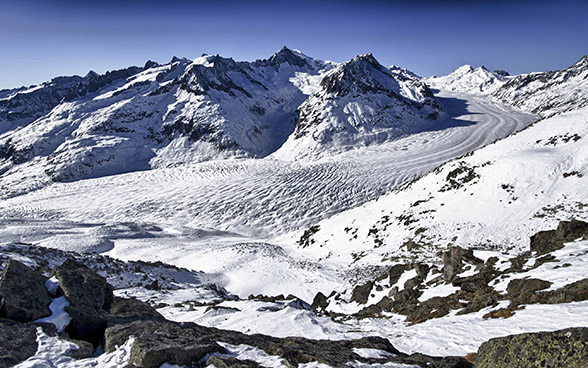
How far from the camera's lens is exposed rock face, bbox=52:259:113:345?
22.6ft

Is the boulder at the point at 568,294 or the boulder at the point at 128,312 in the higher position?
the boulder at the point at 128,312

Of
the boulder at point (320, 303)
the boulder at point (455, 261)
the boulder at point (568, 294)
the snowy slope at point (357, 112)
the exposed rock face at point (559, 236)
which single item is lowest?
the boulder at point (320, 303)

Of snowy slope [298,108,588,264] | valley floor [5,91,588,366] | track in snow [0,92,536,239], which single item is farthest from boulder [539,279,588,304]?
track in snow [0,92,536,239]

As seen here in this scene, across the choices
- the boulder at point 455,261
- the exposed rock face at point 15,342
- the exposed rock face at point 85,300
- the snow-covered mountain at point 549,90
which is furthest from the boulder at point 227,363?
the snow-covered mountain at point 549,90

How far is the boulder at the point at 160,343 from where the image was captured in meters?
4.98

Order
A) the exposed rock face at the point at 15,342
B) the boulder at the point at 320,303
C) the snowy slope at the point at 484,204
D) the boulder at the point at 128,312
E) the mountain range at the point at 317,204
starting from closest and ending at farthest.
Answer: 1. the exposed rock face at the point at 15,342
2. the boulder at the point at 128,312
3. the mountain range at the point at 317,204
4. the boulder at the point at 320,303
5. the snowy slope at the point at 484,204

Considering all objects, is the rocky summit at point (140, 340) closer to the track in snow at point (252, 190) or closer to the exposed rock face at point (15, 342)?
the exposed rock face at point (15, 342)

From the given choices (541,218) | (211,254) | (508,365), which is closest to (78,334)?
(508,365)

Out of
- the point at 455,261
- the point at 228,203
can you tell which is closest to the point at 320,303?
the point at 455,261

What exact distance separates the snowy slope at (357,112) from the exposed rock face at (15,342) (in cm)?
8037

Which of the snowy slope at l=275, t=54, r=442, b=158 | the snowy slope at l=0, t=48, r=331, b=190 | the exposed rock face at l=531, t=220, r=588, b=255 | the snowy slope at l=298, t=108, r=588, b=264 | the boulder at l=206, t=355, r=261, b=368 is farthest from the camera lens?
the snowy slope at l=0, t=48, r=331, b=190

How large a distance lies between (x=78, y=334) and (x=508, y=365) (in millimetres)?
7677

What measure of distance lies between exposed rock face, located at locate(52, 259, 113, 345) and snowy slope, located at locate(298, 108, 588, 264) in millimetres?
18744

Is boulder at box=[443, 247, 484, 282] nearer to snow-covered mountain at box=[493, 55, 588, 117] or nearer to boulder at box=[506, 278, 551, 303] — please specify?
boulder at box=[506, 278, 551, 303]
